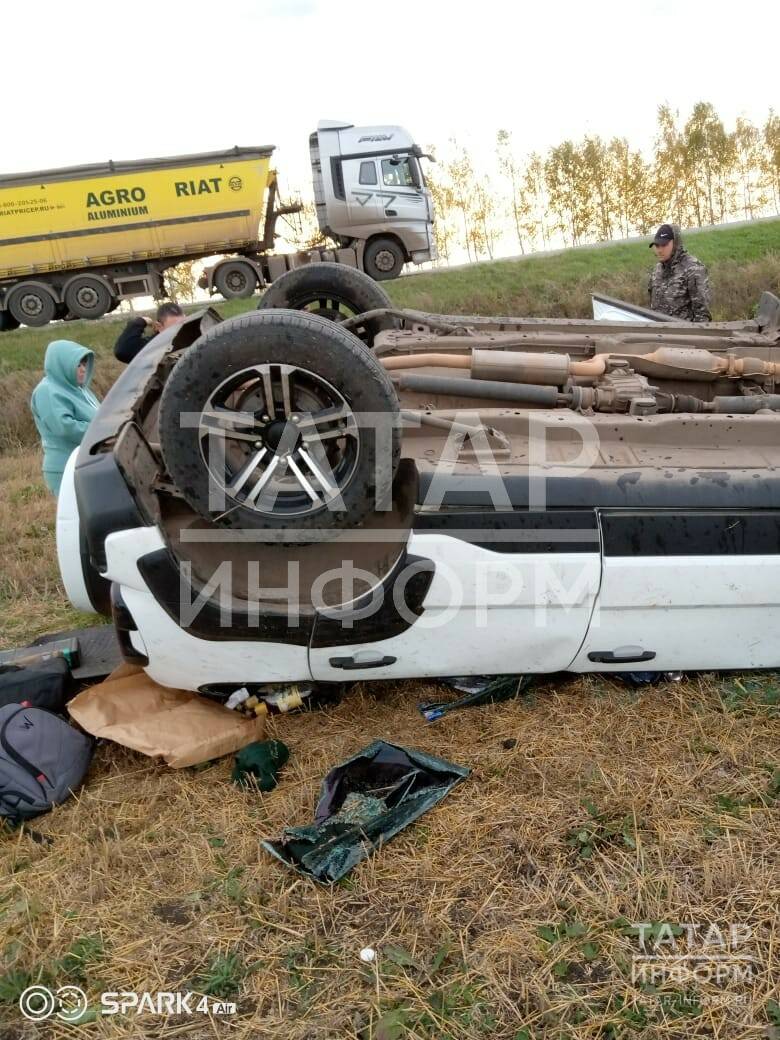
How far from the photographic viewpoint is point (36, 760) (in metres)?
2.62

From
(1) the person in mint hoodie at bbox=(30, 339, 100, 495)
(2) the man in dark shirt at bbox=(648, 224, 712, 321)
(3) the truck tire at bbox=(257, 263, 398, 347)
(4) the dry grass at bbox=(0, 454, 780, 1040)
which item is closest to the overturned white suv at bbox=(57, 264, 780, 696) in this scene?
(4) the dry grass at bbox=(0, 454, 780, 1040)

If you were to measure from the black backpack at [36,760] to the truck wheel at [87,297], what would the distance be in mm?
13884

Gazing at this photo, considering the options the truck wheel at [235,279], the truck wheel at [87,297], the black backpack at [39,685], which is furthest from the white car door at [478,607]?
the truck wheel at [87,297]

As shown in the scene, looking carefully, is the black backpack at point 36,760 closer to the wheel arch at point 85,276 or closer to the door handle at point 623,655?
the door handle at point 623,655

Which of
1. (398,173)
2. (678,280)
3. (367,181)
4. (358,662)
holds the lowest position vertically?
(358,662)

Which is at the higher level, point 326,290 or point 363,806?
point 326,290

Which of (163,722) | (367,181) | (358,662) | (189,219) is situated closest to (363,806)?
(358,662)

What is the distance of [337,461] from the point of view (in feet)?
8.19

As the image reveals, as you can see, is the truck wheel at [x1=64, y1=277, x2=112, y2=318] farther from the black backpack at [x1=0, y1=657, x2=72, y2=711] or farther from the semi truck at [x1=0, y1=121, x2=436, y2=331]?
the black backpack at [x1=0, y1=657, x2=72, y2=711]

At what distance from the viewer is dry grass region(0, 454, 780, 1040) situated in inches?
73.0

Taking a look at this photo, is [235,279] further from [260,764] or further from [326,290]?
[260,764]

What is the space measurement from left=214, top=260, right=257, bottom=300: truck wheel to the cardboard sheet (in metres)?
13.4

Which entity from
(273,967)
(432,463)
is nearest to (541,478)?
(432,463)

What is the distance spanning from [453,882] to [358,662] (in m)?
0.78
